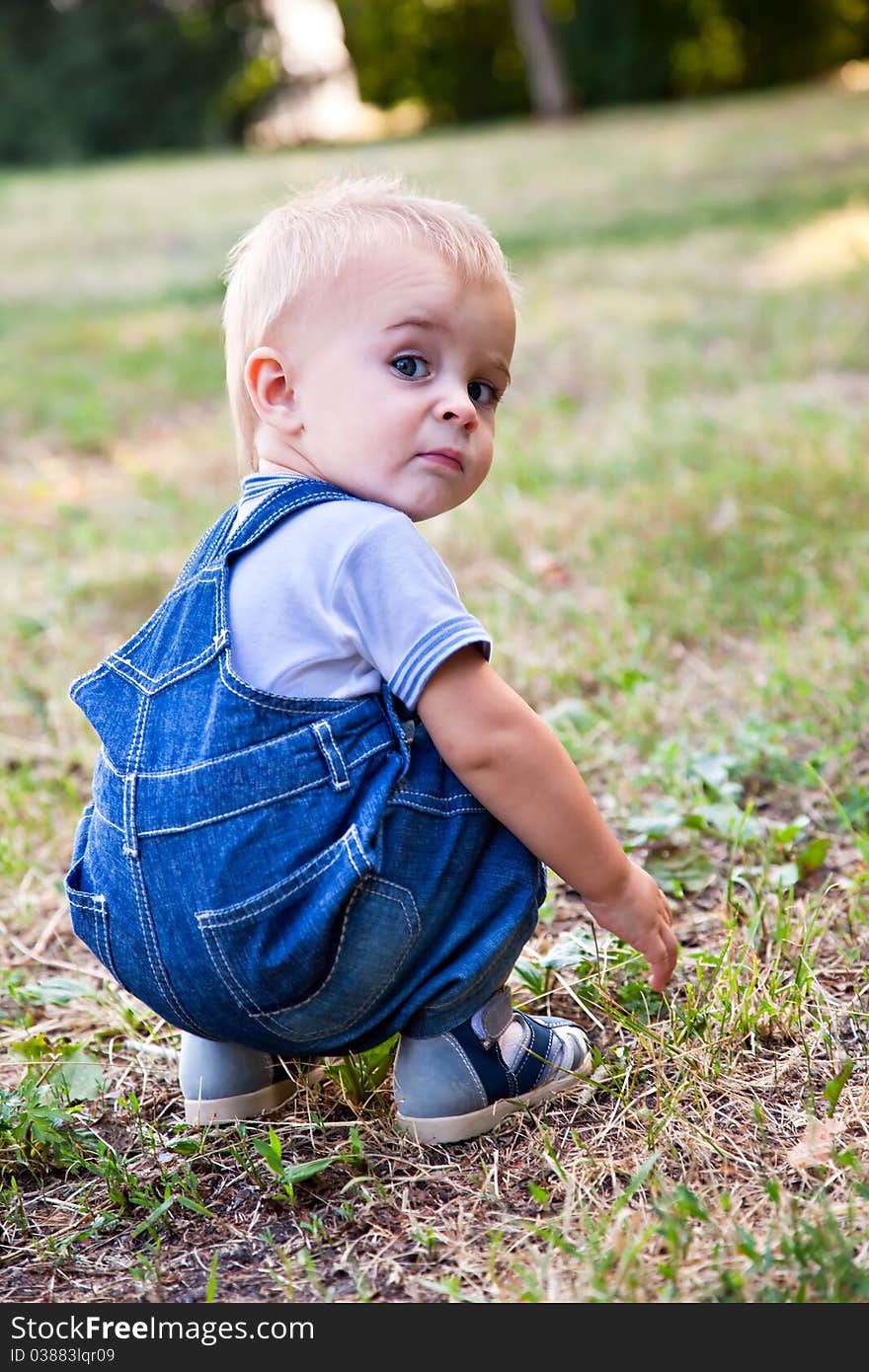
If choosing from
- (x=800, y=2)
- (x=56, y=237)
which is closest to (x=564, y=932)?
(x=56, y=237)

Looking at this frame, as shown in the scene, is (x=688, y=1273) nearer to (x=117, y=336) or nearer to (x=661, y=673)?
(x=661, y=673)

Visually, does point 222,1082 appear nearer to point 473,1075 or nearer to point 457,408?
point 473,1075

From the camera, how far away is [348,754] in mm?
1470

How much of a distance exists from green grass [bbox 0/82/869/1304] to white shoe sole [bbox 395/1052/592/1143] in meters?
0.02

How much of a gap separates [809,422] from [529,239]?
4814mm

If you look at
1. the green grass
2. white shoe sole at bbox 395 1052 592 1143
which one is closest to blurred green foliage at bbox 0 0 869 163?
the green grass

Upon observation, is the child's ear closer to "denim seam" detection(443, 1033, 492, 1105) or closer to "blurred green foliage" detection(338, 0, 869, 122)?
"denim seam" detection(443, 1033, 492, 1105)

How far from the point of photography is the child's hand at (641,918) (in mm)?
1569

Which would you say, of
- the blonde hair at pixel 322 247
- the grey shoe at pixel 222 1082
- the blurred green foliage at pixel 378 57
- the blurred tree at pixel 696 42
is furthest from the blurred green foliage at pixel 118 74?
the grey shoe at pixel 222 1082

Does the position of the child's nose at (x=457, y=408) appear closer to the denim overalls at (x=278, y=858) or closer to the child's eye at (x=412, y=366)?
the child's eye at (x=412, y=366)

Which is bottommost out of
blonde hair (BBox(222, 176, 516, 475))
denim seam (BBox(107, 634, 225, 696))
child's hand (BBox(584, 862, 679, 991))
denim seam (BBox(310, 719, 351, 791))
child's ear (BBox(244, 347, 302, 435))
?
child's hand (BBox(584, 862, 679, 991))

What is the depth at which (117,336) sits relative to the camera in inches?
264

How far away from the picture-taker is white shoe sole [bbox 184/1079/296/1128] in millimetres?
1646

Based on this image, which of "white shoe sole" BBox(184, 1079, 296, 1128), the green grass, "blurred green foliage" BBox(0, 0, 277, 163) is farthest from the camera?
"blurred green foliage" BBox(0, 0, 277, 163)
